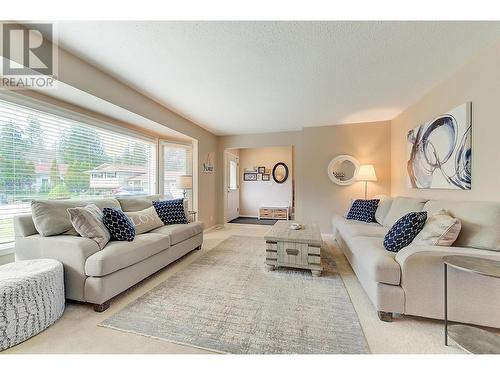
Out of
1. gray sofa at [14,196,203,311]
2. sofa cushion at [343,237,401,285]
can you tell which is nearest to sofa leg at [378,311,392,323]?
sofa cushion at [343,237,401,285]

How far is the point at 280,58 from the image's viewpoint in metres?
2.07

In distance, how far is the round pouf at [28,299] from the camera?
1.34 m

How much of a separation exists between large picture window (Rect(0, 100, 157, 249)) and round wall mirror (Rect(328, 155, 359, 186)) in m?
3.90

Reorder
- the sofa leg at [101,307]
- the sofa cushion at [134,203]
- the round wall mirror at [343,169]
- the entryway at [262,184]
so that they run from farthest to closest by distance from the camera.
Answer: the entryway at [262,184] → the round wall mirror at [343,169] → the sofa cushion at [134,203] → the sofa leg at [101,307]

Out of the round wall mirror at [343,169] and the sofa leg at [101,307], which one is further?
the round wall mirror at [343,169]

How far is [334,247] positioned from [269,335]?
2513 millimetres

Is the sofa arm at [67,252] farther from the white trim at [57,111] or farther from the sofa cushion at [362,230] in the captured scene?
the sofa cushion at [362,230]

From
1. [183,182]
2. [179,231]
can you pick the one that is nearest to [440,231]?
[179,231]

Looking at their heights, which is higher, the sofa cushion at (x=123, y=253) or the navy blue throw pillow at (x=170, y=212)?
the navy blue throw pillow at (x=170, y=212)

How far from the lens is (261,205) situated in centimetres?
721

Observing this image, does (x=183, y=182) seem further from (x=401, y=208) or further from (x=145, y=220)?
(x=401, y=208)

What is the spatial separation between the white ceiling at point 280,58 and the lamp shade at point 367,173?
46.0 inches

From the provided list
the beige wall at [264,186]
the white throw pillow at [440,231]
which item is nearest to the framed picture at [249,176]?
the beige wall at [264,186]

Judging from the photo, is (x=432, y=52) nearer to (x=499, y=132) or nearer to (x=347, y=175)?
(x=499, y=132)
